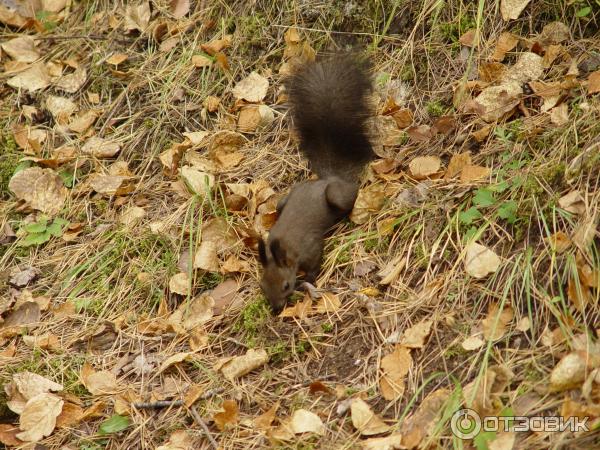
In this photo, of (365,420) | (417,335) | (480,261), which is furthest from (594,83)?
(365,420)

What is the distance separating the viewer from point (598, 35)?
141 inches

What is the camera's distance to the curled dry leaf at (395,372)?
281cm

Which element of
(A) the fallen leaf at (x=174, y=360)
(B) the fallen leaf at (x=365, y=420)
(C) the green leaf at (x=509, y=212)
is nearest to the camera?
(B) the fallen leaf at (x=365, y=420)

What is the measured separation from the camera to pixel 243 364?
10.4 feet

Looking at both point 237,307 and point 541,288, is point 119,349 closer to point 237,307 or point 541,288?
point 237,307

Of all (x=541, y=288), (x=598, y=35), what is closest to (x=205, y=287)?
(x=541, y=288)

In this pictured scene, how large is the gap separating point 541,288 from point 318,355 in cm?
92

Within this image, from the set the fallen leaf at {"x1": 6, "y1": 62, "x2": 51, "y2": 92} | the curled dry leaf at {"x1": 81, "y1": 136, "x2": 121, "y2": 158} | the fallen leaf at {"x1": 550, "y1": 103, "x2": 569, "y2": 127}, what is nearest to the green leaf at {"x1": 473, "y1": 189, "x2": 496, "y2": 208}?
the fallen leaf at {"x1": 550, "y1": 103, "x2": 569, "y2": 127}

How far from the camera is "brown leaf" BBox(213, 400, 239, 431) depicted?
2.97 m

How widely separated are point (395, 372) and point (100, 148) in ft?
7.59

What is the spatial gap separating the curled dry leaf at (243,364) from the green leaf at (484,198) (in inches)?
42.5

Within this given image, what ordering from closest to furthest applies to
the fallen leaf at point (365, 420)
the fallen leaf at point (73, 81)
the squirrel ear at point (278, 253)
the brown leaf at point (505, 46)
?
1. the fallen leaf at point (365, 420)
2. the squirrel ear at point (278, 253)
3. the brown leaf at point (505, 46)
4. the fallen leaf at point (73, 81)

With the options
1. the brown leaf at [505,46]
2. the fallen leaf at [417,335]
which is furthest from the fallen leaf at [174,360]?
the brown leaf at [505,46]

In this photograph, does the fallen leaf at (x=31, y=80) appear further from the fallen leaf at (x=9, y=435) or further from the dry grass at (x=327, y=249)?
the fallen leaf at (x=9, y=435)
